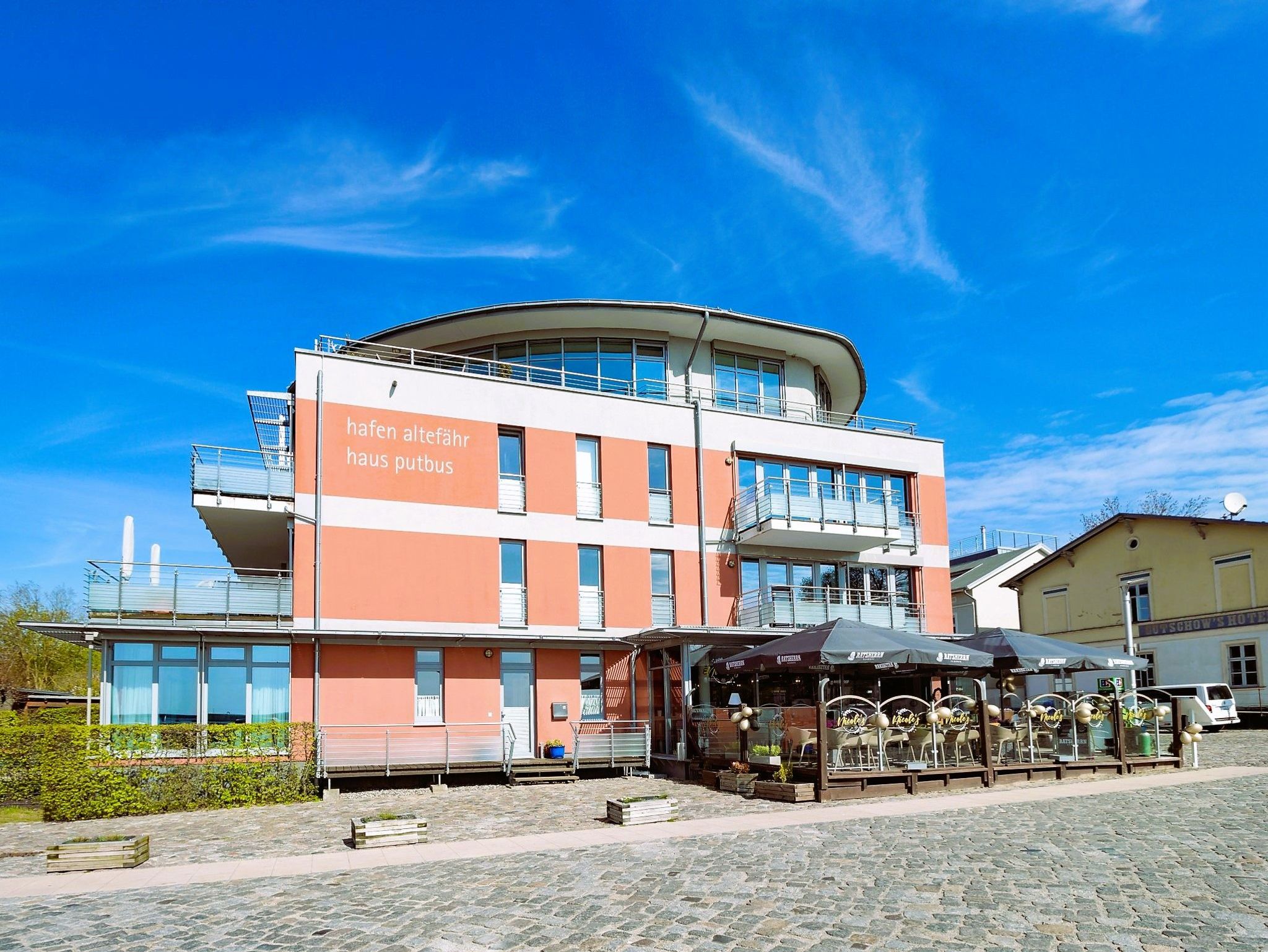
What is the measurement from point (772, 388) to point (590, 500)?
23.3ft

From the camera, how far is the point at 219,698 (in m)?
19.9

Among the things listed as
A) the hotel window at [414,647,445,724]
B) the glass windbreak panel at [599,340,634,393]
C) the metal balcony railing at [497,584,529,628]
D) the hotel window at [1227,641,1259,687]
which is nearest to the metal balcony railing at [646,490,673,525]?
the glass windbreak panel at [599,340,634,393]

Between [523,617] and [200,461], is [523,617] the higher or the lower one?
Result: the lower one

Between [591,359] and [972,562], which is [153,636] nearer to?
[591,359]

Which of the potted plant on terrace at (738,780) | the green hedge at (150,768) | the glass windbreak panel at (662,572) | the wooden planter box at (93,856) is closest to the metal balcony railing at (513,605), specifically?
Result: the glass windbreak panel at (662,572)

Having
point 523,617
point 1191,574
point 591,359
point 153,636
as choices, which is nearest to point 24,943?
point 153,636

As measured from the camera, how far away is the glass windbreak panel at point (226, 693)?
1981 centimetres

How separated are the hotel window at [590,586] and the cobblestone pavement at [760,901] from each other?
1126cm

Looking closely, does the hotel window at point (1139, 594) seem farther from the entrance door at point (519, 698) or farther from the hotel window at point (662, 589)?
the entrance door at point (519, 698)

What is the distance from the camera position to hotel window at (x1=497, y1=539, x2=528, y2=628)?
22891 millimetres

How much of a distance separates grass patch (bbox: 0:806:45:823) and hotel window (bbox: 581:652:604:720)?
34.4ft

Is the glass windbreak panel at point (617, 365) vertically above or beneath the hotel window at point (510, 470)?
above

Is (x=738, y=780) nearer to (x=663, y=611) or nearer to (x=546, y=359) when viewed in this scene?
(x=663, y=611)

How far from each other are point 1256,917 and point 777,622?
16684 mm
